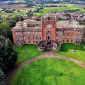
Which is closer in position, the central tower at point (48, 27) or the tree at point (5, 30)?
the central tower at point (48, 27)

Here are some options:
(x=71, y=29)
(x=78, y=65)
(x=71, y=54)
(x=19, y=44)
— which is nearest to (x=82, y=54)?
(x=71, y=54)

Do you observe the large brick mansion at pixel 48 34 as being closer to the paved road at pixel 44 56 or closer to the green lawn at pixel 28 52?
the green lawn at pixel 28 52

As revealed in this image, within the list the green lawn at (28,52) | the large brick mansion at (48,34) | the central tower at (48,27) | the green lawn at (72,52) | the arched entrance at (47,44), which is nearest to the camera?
the green lawn at (28,52)

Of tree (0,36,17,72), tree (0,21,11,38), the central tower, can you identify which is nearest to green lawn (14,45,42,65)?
tree (0,36,17,72)

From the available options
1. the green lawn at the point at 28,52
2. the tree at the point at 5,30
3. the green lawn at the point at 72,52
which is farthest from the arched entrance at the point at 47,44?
the tree at the point at 5,30

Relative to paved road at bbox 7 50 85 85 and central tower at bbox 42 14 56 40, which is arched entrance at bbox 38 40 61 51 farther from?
paved road at bbox 7 50 85 85

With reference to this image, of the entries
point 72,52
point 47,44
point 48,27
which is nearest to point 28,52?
point 47,44

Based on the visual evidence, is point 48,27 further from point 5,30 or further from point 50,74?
point 50,74
